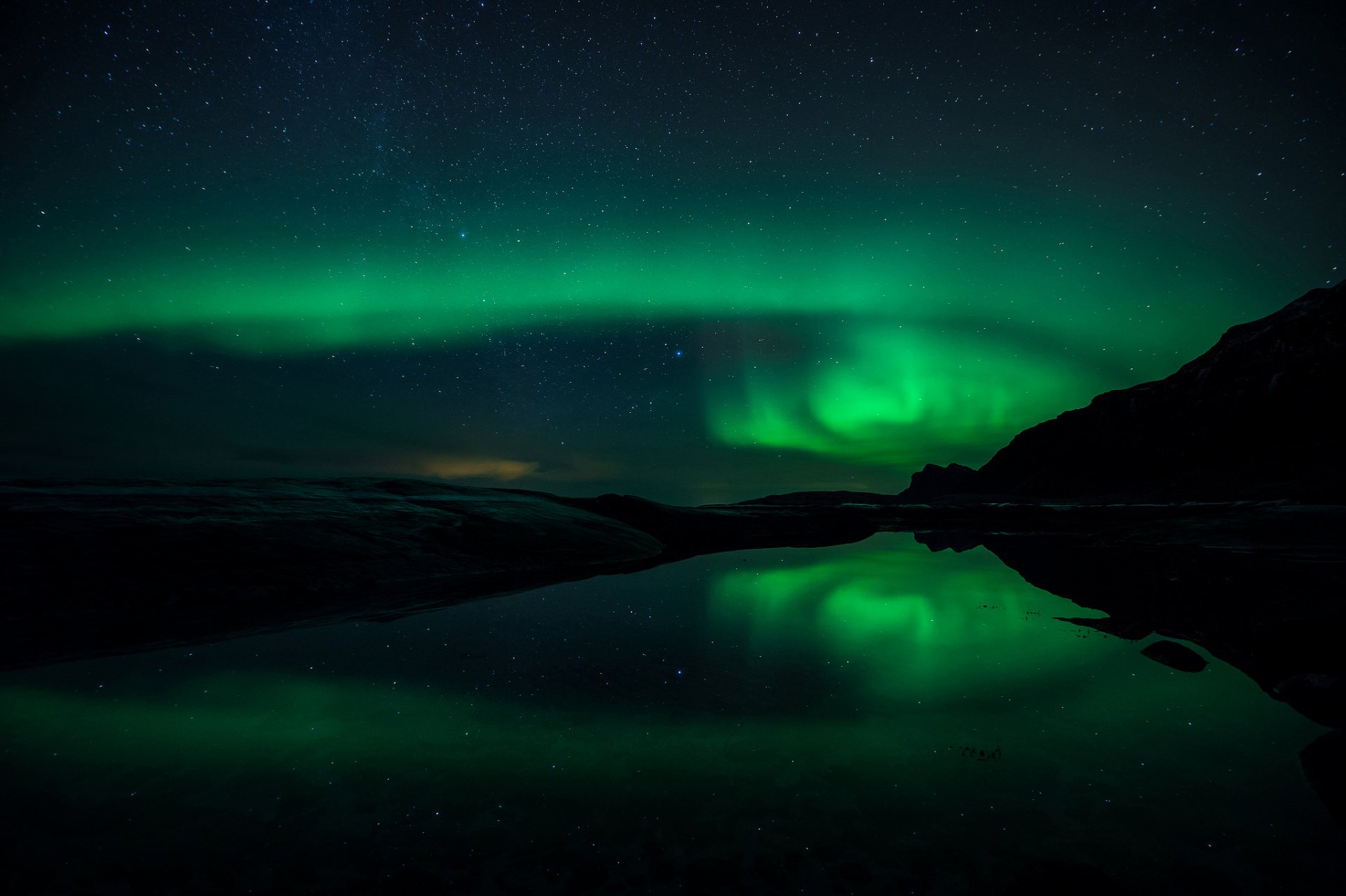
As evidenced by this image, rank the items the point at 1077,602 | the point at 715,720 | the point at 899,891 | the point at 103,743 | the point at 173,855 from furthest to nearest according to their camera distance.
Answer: the point at 1077,602 < the point at 715,720 < the point at 103,743 < the point at 173,855 < the point at 899,891

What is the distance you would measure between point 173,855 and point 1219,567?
1585 inches

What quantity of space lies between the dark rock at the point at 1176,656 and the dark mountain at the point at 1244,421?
4852 inches

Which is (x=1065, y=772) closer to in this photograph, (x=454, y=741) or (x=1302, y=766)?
(x=1302, y=766)

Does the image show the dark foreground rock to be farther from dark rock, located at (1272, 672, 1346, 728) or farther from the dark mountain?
the dark mountain

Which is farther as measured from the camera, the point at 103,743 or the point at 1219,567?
the point at 1219,567

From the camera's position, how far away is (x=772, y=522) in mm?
77812

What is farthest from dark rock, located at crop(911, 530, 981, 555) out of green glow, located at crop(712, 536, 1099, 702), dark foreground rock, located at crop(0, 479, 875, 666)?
dark foreground rock, located at crop(0, 479, 875, 666)

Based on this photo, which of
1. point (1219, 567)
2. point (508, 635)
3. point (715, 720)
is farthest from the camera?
point (1219, 567)

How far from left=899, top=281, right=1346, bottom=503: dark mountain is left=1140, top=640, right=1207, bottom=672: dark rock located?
123239 mm

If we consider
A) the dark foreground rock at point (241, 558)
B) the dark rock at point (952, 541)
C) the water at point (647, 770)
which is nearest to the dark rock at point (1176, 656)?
the water at point (647, 770)

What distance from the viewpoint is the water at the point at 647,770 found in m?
5.25

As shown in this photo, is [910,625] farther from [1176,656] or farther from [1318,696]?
[1318,696]

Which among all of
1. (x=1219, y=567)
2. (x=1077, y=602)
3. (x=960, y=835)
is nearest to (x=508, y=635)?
(x=960, y=835)

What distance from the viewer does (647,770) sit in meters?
7.39
